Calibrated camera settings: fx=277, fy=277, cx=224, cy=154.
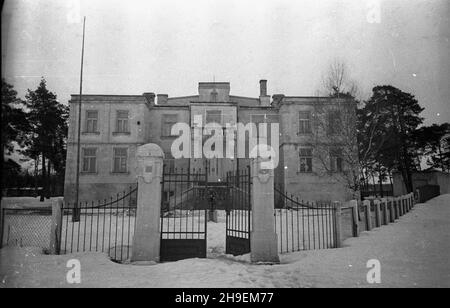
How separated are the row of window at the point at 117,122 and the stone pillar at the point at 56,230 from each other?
17.9 m

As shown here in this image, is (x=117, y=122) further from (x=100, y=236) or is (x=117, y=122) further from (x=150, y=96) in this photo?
(x=100, y=236)

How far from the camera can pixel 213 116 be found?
25.6 meters

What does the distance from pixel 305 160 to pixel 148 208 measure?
20524 mm

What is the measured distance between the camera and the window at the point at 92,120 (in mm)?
24625

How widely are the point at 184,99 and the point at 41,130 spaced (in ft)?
49.6

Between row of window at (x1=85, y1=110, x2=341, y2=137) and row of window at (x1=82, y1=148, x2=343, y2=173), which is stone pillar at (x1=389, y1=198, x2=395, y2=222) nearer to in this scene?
row of window at (x1=82, y1=148, x2=343, y2=173)

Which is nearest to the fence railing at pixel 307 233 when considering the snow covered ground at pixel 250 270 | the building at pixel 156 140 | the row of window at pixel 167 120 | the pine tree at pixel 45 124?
the snow covered ground at pixel 250 270

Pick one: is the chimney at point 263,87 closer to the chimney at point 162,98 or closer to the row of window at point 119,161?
the row of window at point 119,161

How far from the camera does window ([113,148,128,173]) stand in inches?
963

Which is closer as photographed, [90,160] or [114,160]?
[90,160]

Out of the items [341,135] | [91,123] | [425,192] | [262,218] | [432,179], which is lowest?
[425,192]

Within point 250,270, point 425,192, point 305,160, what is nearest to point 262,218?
point 250,270

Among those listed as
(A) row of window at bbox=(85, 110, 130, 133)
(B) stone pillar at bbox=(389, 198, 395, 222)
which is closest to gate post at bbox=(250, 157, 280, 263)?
(B) stone pillar at bbox=(389, 198, 395, 222)
